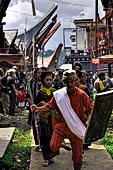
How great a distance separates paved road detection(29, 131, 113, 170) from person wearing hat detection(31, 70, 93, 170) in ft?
3.57

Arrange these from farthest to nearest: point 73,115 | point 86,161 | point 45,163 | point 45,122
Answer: point 86,161 → point 45,122 → point 45,163 → point 73,115

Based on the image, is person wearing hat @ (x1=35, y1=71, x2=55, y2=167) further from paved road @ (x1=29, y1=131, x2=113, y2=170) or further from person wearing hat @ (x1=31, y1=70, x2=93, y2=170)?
person wearing hat @ (x1=31, y1=70, x2=93, y2=170)

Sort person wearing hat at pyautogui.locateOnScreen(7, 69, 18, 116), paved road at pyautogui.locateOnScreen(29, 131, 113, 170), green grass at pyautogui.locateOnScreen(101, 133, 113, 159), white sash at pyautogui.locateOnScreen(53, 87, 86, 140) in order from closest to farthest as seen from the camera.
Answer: white sash at pyautogui.locateOnScreen(53, 87, 86, 140) → paved road at pyautogui.locateOnScreen(29, 131, 113, 170) → green grass at pyautogui.locateOnScreen(101, 133, 113, 159) → person wearing hat at pyautogui.locateOnScreen(7, 69, 18, 116)

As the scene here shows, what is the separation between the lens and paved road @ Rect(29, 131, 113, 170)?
221 inches

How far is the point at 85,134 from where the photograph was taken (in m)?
4.32

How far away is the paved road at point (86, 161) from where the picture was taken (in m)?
5.61

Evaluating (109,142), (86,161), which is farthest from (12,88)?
(86,161)

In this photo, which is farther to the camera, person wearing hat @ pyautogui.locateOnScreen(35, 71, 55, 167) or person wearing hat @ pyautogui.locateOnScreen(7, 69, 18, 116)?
person wearing hat @ pyautogui.locateOnScreen(7, 69, 18, 116)

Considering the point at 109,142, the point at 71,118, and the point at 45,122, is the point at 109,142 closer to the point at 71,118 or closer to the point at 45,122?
the point at 45,122

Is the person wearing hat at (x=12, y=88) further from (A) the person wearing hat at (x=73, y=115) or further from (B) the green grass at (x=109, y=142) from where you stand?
(A) the person wearing hat at (x=73, y=115)

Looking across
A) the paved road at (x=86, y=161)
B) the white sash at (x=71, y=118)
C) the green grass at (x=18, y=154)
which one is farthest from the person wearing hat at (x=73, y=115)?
the green grass at (x=18, y=154)

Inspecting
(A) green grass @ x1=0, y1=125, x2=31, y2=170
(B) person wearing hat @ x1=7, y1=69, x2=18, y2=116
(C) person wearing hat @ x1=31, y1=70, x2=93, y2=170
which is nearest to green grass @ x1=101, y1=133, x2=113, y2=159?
(A) green grass @ x1=0, y1=125, x2=31, y2=170

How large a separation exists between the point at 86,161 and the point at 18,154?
53.6 inches

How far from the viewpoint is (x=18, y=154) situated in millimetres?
6516
